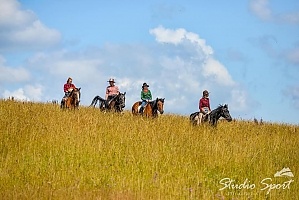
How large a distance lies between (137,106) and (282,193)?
15.0 meters

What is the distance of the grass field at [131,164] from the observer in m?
8.29

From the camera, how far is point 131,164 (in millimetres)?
9914

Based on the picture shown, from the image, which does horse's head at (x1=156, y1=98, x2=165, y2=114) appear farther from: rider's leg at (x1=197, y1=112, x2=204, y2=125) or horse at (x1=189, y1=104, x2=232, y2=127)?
horse at (x1=189, y1=104, x2=232, y2=127)

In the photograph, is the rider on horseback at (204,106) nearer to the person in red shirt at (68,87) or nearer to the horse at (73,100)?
the horse at (73,100)

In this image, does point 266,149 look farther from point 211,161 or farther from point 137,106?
point 137,106

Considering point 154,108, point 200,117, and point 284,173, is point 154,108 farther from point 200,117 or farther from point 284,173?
point 284,173

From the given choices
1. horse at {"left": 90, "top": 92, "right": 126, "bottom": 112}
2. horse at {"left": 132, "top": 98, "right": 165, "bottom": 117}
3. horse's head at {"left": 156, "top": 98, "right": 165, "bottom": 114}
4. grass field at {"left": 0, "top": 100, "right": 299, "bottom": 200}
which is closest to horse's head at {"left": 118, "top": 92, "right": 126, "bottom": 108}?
horse at {"left": 90, "top": 92, "right": 126, "bottom": 112}

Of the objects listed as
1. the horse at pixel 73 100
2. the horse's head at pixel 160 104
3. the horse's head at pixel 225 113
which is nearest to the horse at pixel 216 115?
the horse's head at pixel 225 113

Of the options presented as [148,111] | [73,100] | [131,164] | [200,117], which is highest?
[73,100]

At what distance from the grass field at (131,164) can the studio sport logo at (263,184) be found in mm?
21

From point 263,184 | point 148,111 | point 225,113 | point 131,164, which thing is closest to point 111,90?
point 148,111

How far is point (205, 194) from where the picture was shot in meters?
8.08

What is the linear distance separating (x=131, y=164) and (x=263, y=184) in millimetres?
2928

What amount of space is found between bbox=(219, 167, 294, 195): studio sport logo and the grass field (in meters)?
0.02
